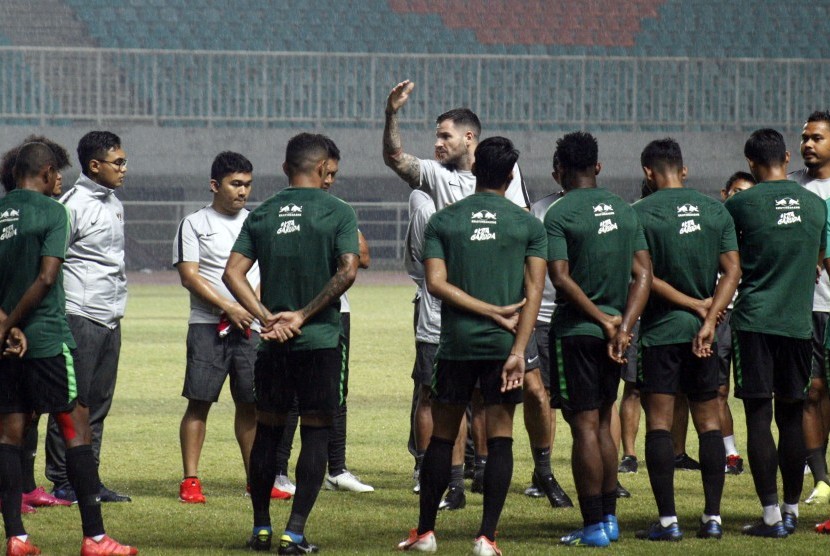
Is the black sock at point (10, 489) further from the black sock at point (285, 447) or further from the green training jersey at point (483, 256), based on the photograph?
the black sock at point (285, 447)

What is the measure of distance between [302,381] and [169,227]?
26.8 m

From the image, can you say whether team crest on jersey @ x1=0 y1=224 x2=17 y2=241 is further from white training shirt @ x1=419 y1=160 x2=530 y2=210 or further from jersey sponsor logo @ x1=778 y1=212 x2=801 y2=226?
jersey sponsor logo @ x1=778 y1=212 x2=801 y2=226

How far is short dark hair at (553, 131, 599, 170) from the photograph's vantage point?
5.59m

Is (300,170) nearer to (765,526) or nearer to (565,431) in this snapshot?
(765,526)

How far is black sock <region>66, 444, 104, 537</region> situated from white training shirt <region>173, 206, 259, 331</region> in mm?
1670

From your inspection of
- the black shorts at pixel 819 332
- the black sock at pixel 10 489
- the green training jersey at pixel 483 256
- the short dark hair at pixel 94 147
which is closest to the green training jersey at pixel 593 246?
the green training jersey at pixel 483 256

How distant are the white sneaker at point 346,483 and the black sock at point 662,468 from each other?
6.64ft

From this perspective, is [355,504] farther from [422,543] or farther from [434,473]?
[434,473]

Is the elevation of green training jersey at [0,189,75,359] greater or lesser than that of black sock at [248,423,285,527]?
greater

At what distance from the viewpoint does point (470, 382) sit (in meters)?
5.30

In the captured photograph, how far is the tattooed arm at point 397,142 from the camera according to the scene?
5.98m

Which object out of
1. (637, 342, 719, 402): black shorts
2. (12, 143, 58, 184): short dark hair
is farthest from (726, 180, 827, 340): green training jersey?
(12, 143, 58, 184): short dark hair

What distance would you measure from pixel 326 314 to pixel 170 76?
2823 cm

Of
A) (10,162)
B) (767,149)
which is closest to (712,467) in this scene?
(767,149)
